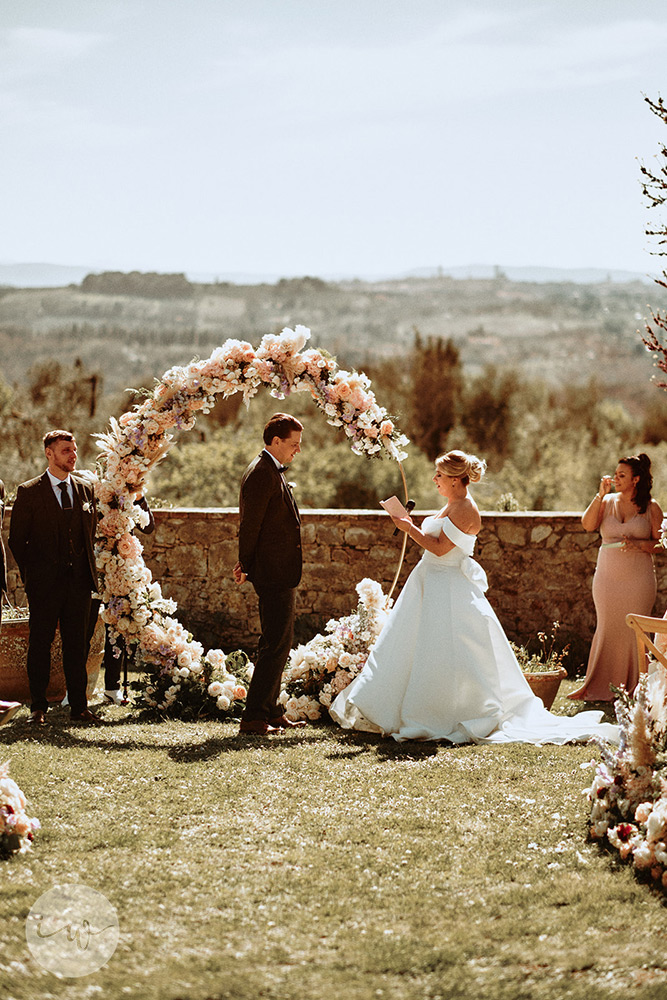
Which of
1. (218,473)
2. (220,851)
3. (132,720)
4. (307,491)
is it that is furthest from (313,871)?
(307,491)

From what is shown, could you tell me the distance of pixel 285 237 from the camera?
489ft

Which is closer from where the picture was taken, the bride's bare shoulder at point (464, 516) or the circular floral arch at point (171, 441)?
the bride's bare shoulder at point (464, 516)

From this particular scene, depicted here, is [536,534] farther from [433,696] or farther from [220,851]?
[220,851]

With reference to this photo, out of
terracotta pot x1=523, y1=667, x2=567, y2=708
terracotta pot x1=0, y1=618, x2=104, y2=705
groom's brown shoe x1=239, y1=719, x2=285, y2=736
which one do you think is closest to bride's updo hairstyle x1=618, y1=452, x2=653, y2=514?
terracotta pot x1=523, y1=667, x2=567, y2=708

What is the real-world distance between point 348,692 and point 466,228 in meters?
159

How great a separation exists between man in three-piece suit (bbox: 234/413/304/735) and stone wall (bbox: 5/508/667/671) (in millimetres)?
2867

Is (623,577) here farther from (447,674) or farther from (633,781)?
(633,781)

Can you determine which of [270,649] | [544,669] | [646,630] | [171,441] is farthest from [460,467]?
[646,630]

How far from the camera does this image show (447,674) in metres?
7.09

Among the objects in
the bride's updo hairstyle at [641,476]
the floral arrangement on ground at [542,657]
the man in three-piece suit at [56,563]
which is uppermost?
the bride's updo hairstyle at [641,476]

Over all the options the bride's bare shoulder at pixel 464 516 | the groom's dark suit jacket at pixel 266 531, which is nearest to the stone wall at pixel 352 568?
the bride's bare shoulder at pixel 464 516

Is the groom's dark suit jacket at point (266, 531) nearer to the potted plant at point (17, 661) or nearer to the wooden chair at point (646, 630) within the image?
the potted plant at point (17, 661)

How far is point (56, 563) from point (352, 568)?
3465 mm

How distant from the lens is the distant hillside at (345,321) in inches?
2985
